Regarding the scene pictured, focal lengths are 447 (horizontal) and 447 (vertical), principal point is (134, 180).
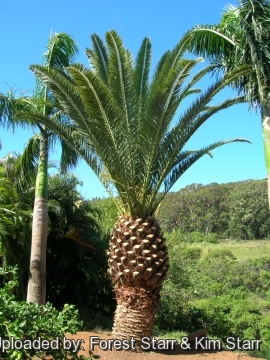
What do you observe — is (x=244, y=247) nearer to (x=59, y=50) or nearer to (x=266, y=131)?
(x=59, y=50)

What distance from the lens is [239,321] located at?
64.5ft

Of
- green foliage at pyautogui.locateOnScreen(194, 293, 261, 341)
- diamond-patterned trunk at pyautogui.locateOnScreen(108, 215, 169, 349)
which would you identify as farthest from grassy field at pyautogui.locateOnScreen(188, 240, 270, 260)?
diamond-patterned trunk at pyautogui.locateOnScreen(108, 215, 169, 349)

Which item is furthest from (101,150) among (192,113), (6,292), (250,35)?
(6,292)

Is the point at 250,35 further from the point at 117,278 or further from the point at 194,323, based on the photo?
the point at 194,323

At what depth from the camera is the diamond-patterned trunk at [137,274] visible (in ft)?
29.8

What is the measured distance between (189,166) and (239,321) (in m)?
12.0

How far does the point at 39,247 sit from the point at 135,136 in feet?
13.0

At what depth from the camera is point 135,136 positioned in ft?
30.7

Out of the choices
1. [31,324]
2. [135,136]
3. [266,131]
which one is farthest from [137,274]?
[31,324]

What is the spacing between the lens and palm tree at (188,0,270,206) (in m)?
8.92

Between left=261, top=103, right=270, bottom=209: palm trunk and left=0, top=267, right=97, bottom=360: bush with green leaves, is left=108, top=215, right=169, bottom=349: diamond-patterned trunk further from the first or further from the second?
left=0, top=267, right=97, bottom=360: bush with green leaves

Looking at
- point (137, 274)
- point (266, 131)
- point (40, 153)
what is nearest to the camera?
point (266, 131)

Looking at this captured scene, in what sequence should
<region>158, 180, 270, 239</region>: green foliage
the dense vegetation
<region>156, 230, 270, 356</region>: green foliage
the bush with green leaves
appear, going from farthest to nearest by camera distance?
<region>158, 180, 270, 239</region>: green foliage < <region>156, 230, 270, 356</region>: green foliage < the dense vegetation < the bush with green leaves

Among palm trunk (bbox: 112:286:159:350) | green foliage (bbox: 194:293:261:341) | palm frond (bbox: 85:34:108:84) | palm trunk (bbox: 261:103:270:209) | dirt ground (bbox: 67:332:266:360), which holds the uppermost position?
palm frond (bbox: 85:34:108:84)
